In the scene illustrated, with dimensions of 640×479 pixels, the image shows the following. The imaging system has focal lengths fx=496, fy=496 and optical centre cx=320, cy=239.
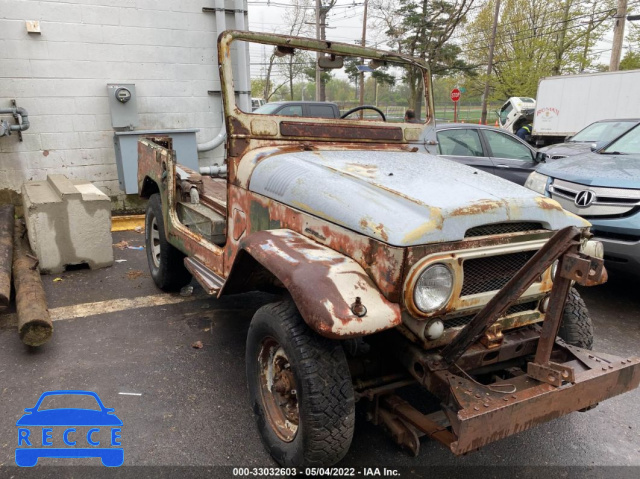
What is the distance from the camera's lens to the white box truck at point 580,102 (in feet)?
48.4

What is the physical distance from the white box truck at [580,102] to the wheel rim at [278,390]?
15.3 metres

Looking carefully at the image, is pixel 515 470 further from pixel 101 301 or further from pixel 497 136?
pixel 497 136

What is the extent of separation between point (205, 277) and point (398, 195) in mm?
1679

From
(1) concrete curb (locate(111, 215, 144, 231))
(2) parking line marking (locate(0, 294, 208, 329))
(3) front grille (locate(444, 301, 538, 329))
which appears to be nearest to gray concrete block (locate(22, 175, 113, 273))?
(2) parking line marking (locate(0, 294, 208, 329))

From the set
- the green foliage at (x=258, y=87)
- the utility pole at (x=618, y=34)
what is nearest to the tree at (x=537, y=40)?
→ the utility pole at (x=618, y=34)

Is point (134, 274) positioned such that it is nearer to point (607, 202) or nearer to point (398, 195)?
point (398, 195)

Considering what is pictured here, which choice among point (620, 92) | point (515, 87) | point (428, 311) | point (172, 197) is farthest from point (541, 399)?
point (515, 87)

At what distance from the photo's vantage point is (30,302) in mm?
3730

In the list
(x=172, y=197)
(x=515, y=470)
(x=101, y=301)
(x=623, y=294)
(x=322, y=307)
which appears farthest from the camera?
(x=623, y=294)

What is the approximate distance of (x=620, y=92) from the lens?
589 inches

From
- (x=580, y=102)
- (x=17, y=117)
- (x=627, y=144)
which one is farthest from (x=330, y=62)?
(x=580, y=102)

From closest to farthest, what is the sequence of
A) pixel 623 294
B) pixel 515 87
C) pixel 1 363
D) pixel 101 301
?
pixel 1 363 → pixel 101 301 → pixel 623 294 → pixel 515 87

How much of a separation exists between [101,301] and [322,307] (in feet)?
10.6

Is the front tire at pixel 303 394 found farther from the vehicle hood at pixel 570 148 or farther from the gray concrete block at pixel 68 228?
the vehicle hood at pixel 570 148
